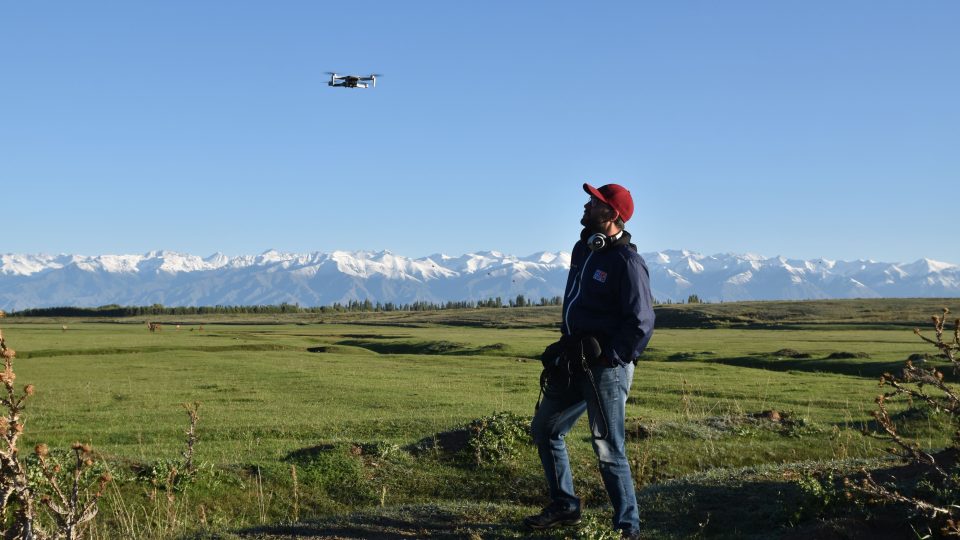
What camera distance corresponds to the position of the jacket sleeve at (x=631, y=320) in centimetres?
827

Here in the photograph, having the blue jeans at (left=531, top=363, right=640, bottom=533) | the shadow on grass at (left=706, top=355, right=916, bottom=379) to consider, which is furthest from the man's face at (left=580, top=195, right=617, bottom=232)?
the shadow on grass at (left=706, top=355, right=916, bottom=379)

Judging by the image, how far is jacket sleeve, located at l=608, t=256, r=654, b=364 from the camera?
8.27 meters

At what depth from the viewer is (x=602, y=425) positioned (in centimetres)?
846

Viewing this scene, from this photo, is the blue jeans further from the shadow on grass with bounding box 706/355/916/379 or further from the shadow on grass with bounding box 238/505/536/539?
the shadow on grass with bounding box 706/355/916/379

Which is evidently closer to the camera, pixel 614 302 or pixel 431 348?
pixel 614 302

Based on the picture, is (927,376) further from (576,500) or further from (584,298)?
(576,500)

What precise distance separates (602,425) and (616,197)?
7.85 ft

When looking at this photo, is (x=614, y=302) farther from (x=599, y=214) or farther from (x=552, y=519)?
(x=552, y=519)

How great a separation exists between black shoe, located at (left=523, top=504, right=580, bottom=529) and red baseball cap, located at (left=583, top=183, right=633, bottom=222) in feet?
10.5

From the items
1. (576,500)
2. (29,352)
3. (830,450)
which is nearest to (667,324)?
(29,352)

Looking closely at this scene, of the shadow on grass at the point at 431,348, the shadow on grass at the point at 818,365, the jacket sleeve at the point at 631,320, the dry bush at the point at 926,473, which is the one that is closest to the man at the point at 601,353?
the jacket sleeve at the point at 631,320

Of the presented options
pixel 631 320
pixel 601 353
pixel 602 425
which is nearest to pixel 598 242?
pixel 631 320

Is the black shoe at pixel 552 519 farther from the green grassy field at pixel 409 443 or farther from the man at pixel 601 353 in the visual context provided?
the green grassy field at pixel 409 443

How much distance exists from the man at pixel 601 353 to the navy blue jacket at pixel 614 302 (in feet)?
0.03
